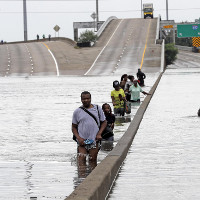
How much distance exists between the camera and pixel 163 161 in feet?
41.7

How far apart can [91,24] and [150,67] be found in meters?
88.1

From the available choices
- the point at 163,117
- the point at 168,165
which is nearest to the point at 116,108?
the point at 163,117

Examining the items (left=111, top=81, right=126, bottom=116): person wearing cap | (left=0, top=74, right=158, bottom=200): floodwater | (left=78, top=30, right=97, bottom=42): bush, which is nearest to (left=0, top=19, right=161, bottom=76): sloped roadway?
(left=78, top=30, right=97, bottom=42): bush

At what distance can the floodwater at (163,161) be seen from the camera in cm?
961

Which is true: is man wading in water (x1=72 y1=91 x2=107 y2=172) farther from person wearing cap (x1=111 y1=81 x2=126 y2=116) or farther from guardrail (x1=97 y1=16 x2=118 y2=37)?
guardrail (x1=97 y1=16 x2=118 y2=37)

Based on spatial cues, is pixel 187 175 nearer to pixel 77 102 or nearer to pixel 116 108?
pixel 116 108

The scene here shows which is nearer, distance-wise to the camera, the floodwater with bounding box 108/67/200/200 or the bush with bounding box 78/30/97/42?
the floodwater with bounding box 108/67/200/200

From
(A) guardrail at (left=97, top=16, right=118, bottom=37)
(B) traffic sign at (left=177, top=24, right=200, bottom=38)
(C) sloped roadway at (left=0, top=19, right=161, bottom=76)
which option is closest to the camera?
(C) sloped roadway at (left=0, top=19, right=161, bottom=76)

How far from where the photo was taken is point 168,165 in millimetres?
12188

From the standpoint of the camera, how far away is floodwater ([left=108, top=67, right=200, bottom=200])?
961cm

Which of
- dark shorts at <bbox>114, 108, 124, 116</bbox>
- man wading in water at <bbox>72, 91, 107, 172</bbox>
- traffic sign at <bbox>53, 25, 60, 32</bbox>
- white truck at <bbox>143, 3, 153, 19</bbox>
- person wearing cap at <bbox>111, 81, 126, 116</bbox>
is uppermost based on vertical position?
white truck at <bbox>143, 3, 153, 19</bbox>

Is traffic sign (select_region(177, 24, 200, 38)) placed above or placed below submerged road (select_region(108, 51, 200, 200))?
above

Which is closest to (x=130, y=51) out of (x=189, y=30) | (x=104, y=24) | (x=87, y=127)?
(x=189, y=30)

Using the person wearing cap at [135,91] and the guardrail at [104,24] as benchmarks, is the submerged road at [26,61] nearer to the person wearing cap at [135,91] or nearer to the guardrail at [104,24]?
the guardrail at [104,24]
